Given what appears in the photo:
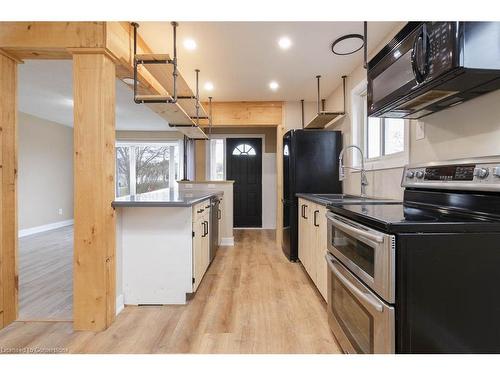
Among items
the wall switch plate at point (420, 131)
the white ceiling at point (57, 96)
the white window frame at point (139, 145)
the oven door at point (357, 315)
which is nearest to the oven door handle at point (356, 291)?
the oven door at point (357, 315)

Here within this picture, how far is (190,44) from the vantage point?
2.68 m

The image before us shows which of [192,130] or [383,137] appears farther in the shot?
[192,130]

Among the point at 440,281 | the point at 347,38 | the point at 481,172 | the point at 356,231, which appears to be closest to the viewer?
the point at 440,281

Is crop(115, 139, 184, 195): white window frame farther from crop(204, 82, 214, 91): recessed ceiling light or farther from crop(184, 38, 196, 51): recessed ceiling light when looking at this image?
crop(184, 38, 196, 51): recessed ceiling light

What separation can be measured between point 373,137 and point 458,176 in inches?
71.6

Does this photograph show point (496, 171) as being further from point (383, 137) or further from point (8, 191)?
point (8, 191)

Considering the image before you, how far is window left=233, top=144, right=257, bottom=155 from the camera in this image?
6.31m

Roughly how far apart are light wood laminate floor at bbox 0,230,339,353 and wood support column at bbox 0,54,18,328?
21 centimetres

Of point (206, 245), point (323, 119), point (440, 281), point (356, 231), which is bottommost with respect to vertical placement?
point (206, 245)

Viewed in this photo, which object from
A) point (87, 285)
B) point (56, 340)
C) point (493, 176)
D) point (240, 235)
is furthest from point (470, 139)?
point (240, 235)

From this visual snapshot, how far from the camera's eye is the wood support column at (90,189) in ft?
6.29

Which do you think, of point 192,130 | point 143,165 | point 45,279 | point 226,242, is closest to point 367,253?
point 45,279
